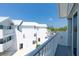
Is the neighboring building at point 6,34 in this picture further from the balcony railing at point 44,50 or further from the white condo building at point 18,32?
the balcony railing at point 44,50

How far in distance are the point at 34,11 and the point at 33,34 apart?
272cm

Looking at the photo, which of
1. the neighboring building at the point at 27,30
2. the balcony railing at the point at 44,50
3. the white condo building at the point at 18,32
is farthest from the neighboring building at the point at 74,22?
the white condo building at the point at 18,32

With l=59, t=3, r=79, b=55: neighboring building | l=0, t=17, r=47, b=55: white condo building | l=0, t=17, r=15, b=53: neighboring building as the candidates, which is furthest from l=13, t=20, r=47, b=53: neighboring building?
l=59, t=3, r=79, b=55: neighboring building

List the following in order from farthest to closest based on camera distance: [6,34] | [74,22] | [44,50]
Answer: [6,34] → [74,22] → [44,50]

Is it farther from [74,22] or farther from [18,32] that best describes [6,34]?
[74,22]

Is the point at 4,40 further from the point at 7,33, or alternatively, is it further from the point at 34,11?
the point at 34,11

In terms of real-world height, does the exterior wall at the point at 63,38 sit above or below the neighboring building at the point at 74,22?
below

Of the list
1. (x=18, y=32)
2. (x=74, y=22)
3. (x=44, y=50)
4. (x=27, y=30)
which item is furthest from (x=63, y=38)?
(x=44, y=50)

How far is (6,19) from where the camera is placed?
7426 millimetres

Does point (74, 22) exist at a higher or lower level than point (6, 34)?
higher

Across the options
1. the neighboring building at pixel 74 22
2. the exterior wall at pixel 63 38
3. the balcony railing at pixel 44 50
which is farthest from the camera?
the exterior wall at pixel 63 38

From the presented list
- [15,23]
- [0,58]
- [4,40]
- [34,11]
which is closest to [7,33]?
[4,40]

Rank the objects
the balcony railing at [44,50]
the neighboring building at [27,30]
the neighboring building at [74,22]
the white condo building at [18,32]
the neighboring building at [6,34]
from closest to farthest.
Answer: the balcony railing at [44,50], the neighboring building at [74,22], the neighboring building at [27,30], the white condo building at [18,32], the neighboring building at [6,34]

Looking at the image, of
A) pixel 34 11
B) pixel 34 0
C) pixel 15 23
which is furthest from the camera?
pixel 34 11
